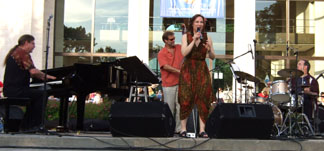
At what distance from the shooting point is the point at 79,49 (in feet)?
55.5

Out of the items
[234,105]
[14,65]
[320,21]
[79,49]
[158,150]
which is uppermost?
[320,21]

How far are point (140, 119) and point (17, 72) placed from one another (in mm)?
2766

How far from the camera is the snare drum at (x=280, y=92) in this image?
8.88 m

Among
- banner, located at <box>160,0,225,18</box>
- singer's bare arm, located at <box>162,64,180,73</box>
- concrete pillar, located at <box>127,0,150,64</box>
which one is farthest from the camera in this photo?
concrete pillar, located at <box>127,0,150,64</box>

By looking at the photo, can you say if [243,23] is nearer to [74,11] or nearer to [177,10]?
[177,10]

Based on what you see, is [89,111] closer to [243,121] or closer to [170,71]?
[170,71]

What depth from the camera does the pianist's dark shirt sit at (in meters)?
7.11

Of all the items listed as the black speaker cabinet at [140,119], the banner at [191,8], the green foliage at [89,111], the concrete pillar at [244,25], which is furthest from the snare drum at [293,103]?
the banner at [191,8]

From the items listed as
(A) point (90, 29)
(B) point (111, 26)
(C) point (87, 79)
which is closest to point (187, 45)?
(C) point (87, 79)

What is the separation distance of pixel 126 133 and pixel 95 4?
1230 cm

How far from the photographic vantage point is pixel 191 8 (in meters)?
15.7

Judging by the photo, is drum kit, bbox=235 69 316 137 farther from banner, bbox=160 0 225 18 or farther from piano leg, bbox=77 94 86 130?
banner, bbox=160 0 225 18

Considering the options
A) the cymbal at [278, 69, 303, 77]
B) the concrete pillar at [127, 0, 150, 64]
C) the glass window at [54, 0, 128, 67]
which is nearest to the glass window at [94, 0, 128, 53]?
the glass window at [54, 0, 128, 67]

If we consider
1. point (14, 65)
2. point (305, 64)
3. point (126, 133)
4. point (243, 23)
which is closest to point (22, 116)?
point (14, 65)
